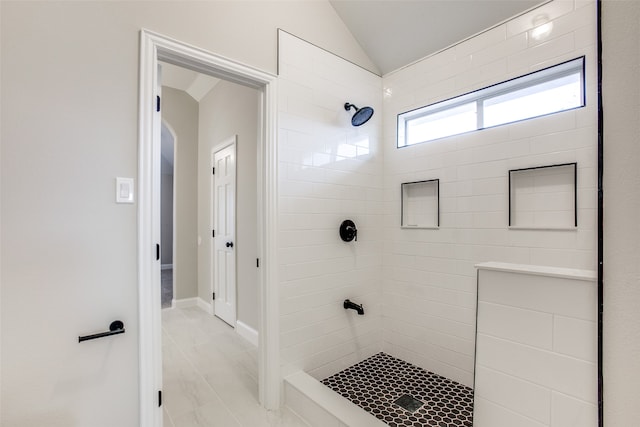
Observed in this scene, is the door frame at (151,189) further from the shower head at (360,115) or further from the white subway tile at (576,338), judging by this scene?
the white subway tile at (576,338)

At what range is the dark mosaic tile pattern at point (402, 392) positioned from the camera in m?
1.82

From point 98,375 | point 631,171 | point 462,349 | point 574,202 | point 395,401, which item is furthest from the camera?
point 462,349

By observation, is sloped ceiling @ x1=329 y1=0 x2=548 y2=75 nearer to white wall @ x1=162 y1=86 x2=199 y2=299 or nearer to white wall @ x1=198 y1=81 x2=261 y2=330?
white wall @ x1=198 y1=81 x2=261 y2=330

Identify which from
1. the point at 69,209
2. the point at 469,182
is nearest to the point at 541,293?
the point at 469,182

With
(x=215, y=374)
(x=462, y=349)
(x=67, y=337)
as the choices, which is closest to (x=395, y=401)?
(x=462, y=349)

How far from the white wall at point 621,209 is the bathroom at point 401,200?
112 centimetres

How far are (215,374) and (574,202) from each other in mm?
2873

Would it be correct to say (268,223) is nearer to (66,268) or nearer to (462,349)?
(66,268)

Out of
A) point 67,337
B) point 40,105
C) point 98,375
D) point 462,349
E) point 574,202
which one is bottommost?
point 462,349

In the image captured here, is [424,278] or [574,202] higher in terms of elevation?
[574,202]

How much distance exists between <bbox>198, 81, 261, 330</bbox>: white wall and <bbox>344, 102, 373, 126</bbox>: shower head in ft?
2.79

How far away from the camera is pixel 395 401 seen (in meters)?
2.00

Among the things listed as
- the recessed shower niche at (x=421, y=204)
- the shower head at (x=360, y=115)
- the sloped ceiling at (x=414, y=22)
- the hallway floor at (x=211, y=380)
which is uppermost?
the sloped ceiling at (x=414, y=22)

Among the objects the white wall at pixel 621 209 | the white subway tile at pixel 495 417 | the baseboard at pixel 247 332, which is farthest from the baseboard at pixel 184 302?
the white wall at pixel 621 209
